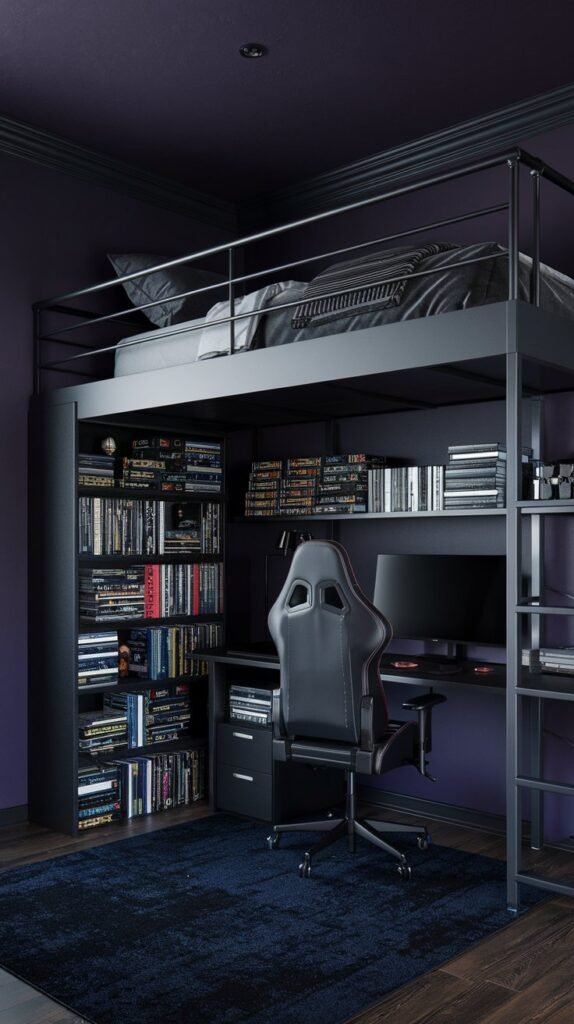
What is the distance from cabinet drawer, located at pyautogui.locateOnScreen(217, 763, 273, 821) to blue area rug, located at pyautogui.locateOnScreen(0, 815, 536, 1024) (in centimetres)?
19

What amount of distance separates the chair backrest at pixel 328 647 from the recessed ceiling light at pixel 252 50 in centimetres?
197

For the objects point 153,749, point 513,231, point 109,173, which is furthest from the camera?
point 109,173

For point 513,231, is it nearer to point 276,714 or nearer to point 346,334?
point 346,334

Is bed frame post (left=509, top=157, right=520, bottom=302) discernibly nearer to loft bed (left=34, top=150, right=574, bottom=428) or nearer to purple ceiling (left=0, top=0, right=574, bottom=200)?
loft bed (left=34, top=150, right=574, bottom=428)

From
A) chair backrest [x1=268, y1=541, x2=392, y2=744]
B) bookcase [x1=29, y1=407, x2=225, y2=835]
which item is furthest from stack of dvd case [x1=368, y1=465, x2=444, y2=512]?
bookcase [x1=29, y1=407, x2=225, y2=835]

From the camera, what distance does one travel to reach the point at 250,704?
425cm

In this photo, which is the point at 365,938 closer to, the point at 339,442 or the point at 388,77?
the point at 339,442

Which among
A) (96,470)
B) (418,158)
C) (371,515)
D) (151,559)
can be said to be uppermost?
(418,158)

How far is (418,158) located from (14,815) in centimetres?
363

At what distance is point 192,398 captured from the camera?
3783 millimetres

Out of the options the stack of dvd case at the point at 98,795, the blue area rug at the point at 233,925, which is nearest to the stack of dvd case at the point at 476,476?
the blue area rug at the point at 233,925

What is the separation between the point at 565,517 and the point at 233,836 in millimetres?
1965

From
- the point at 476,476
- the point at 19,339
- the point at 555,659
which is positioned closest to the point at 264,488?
the point at 476,476

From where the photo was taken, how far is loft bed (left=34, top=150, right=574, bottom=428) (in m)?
3.03
